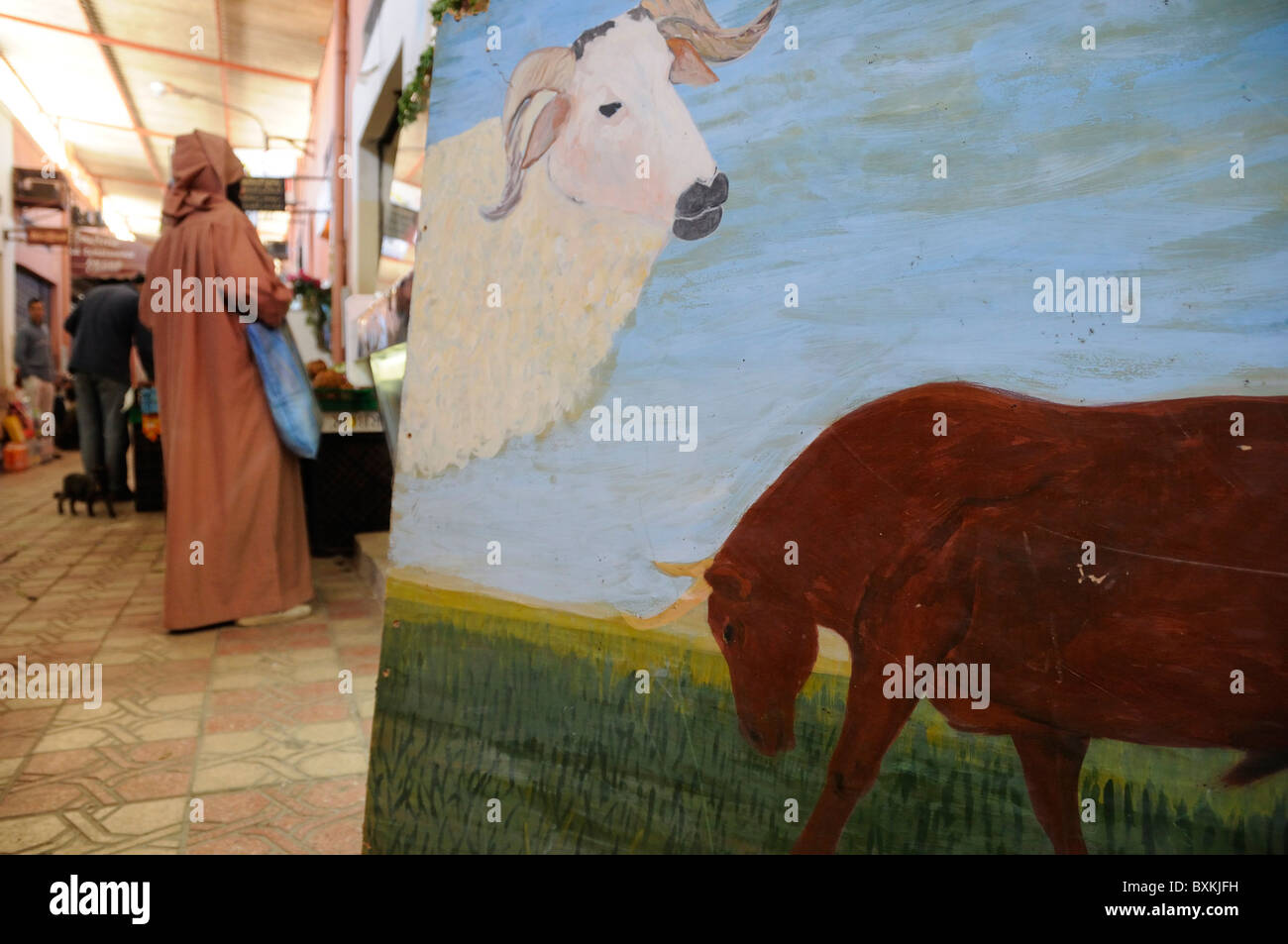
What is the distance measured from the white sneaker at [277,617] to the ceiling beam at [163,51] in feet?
16.2

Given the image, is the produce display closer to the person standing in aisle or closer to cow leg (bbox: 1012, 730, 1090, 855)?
cow leg (bbox: 1012, 730, 1090, 855)

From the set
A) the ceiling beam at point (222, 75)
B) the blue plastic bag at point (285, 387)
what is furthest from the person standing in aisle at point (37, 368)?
the blue plastic bag at point (285, 387)

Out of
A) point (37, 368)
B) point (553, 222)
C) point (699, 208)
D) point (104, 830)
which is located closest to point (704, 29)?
point (699, 208)

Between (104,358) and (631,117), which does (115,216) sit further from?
(631,117)

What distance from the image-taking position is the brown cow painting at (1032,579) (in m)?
1.04

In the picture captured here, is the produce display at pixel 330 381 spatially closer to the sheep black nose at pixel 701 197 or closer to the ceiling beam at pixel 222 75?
the ceiling beam at pixel 222 75

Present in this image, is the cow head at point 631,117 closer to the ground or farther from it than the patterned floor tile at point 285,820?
farther from it

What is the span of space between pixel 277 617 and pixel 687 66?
333 cm

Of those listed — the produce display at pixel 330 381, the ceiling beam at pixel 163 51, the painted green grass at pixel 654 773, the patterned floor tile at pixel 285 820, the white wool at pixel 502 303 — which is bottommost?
the patterned floor tile at pixel 285 820

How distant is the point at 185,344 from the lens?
3529 mm
